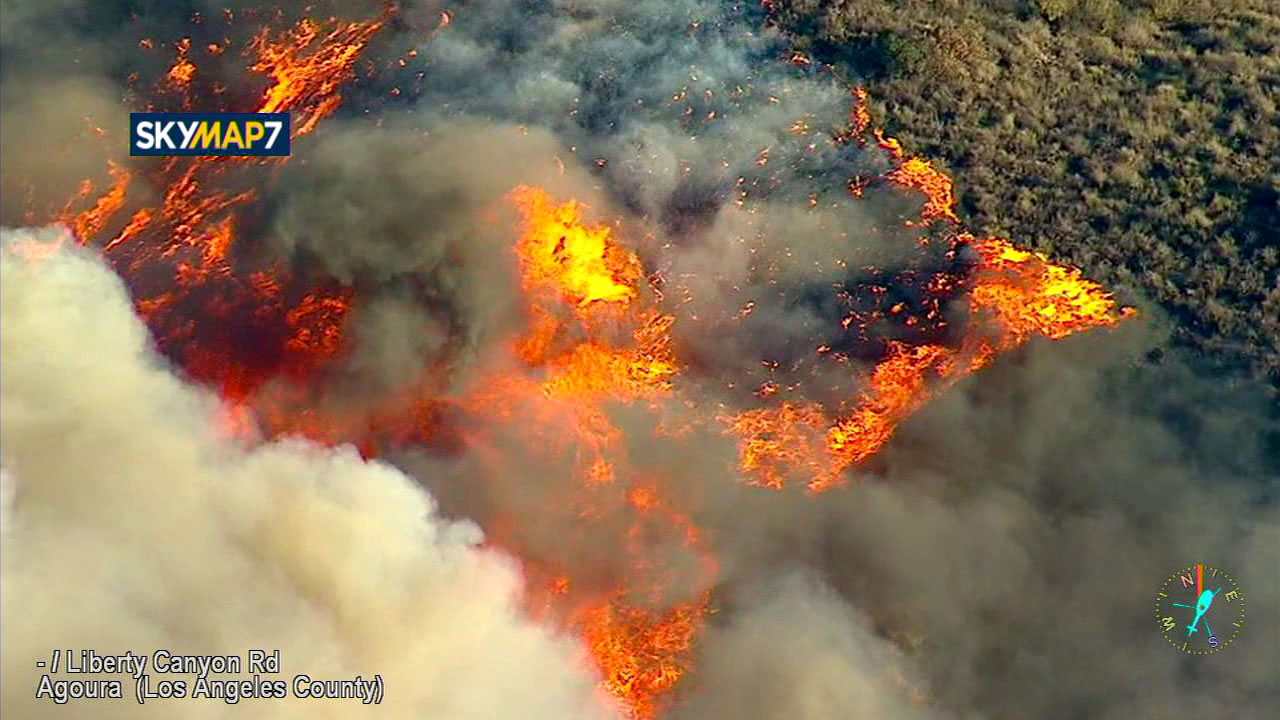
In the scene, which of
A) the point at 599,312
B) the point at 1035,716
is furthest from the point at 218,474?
the point at 1035,716

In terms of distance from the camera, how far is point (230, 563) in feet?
113

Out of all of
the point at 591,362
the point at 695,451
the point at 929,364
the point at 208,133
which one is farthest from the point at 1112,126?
the point at 208,133

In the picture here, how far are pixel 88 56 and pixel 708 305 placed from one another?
2097 centimetres

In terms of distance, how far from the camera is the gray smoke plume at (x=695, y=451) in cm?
3431

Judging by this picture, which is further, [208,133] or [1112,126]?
[208,133]

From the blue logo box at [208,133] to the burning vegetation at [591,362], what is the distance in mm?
621

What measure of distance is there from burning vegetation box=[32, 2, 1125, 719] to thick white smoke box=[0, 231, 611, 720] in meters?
1.40

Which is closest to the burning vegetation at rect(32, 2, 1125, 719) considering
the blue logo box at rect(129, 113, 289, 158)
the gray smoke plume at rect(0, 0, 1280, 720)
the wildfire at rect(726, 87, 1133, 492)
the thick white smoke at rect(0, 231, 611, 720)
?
the wildfire at rect(726, 87, 1133, 492)

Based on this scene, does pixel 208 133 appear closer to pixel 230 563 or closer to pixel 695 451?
pixel 230 563

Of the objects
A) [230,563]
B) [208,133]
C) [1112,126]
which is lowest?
[230,563]

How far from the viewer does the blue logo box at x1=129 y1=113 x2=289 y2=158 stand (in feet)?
138

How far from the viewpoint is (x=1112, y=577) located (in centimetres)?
3538

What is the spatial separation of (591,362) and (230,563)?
1115cm

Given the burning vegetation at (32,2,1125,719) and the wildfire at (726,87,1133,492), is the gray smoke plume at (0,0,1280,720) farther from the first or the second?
the wildfire at (726,87,1133,492)
